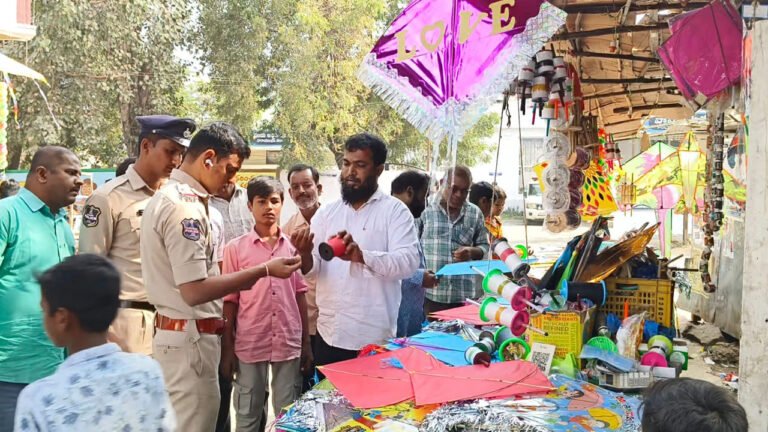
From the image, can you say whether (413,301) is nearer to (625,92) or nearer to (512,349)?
(512,349)

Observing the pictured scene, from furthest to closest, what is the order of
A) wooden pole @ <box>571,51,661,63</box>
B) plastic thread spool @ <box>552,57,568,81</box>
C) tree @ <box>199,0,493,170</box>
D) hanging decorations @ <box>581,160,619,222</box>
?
tree @ <box>199,0,493,170</box>, hanging decorations @ <box>581,160,619,222</box>, wooden pole @ <box>571,51,661,63</box>, plastic thread spool @ <box>552,57,568,81</box>

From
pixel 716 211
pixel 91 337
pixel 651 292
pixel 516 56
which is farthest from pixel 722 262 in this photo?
pixel 91 337

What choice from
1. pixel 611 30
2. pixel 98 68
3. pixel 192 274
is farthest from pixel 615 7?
pixel 98 68

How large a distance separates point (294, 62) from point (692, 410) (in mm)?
15481

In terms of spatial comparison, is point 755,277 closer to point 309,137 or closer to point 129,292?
point 129,292

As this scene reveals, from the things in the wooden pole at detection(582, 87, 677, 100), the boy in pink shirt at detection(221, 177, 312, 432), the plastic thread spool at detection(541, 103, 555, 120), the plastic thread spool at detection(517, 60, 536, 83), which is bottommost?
the boy in pink shirt at detection(221, 177, 312, 432)

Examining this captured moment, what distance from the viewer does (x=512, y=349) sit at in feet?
9.43

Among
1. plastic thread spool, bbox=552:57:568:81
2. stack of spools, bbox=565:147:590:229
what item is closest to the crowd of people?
plastic thread spool, bbox=552:57:568:81

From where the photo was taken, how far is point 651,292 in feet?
10.3

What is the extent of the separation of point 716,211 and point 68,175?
153 inches

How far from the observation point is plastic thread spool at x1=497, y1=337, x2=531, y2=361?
280cm

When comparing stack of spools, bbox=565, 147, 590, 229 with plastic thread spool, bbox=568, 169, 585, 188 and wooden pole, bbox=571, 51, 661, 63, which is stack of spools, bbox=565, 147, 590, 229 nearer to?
plastic thread spool, bbox=568, 169, 585, 188

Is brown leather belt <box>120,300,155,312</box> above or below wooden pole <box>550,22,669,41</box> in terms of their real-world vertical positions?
below

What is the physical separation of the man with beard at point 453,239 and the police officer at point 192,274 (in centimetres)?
203
